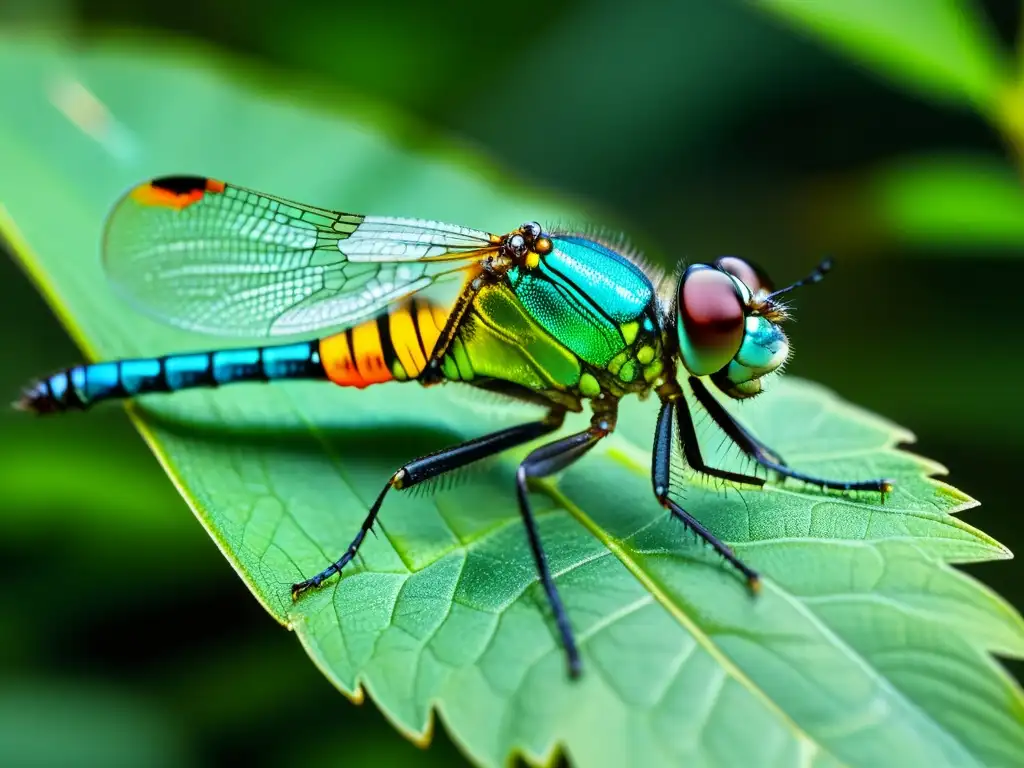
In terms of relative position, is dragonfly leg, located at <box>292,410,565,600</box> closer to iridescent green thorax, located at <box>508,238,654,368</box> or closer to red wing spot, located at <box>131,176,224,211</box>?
iridescent green thorax, located at <box>508,238,654,368</box>

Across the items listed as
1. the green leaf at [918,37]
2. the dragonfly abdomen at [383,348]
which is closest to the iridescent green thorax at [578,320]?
the dragonfly abdomen at [383,348]

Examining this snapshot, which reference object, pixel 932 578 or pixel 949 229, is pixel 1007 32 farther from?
pixel 932 578

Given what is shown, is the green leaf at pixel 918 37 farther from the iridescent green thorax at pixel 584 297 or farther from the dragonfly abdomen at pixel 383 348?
the dragonfly abdomen at pixel 383 348

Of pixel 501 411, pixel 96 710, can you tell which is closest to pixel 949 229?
pixel 501 411

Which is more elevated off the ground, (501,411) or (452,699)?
(501,411)

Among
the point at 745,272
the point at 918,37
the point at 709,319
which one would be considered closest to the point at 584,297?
the point at 709,319
